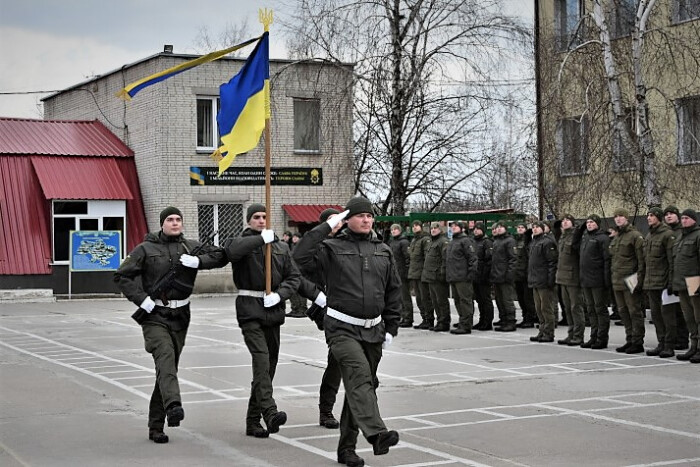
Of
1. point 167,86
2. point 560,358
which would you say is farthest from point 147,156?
point 560,358

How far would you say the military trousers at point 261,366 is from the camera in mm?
10031

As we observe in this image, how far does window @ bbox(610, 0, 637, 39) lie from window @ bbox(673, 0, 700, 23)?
99cm

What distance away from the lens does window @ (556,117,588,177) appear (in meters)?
23.0

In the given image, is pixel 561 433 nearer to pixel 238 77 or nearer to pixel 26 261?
pixel 238 77

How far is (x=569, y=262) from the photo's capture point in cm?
1847

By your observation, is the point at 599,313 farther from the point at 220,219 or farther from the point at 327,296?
the point at 220,219

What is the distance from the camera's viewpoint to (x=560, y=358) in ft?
54.4

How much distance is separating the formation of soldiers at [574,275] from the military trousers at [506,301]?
19mm

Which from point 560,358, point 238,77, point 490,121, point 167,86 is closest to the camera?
point 238,77

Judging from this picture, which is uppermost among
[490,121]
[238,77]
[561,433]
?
[490,121]

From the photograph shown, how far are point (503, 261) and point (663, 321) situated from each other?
508 centimetres

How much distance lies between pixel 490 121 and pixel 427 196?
4.70 meters

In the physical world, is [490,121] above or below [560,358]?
above

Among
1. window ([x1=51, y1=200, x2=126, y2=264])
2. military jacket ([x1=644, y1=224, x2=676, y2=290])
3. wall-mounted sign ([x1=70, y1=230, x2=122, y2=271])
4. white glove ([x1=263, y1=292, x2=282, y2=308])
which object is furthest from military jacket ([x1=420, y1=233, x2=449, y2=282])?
window ([x1=51, y1=200, x2=126, y2=264])
